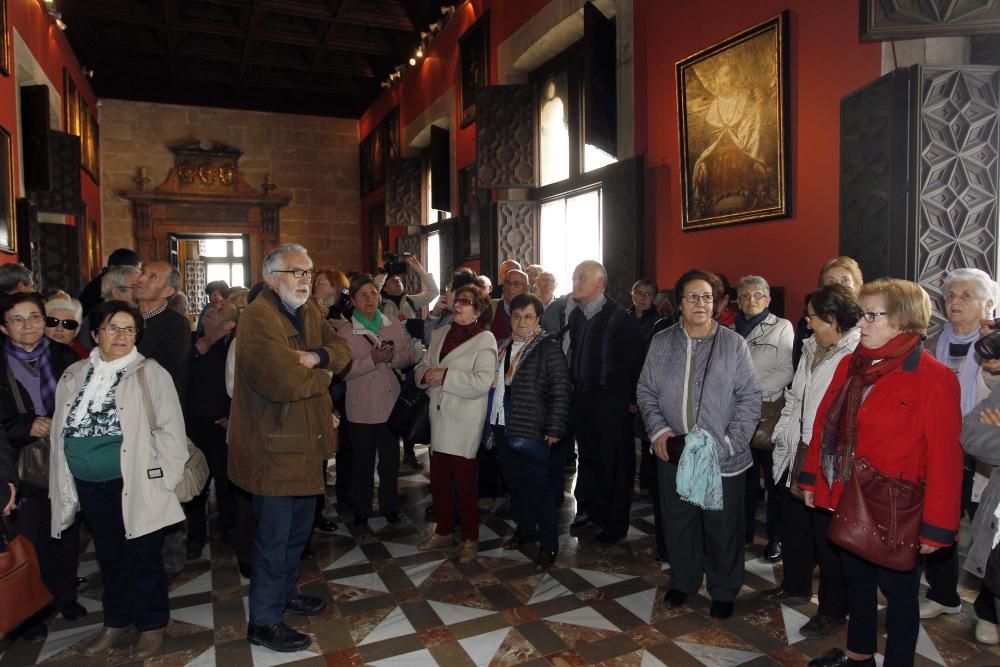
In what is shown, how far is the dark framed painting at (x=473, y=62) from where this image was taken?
939 centimetres

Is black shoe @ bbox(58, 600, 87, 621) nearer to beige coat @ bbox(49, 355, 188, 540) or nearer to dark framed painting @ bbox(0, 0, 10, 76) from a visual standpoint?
beige coat @ bbox(49, 355, 188, 540)

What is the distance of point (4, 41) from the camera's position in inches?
279

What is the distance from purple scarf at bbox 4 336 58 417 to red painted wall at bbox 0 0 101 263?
4551 mm

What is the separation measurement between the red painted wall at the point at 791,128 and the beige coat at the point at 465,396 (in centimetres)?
242

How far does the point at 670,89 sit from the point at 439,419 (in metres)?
3.89

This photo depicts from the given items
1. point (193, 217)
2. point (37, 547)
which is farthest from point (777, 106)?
point (193, 217)

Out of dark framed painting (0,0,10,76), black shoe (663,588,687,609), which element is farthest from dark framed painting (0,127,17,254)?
black shoe (663,588,687,609)

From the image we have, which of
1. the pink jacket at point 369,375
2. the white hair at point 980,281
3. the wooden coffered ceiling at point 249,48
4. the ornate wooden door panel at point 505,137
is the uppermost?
the wooden coffered ceiling at point 249,48

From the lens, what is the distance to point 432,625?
321 centimetres

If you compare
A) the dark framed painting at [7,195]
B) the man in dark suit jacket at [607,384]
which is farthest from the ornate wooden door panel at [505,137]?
the dark framed painting at [7,195]

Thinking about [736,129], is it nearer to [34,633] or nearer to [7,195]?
[34,633]

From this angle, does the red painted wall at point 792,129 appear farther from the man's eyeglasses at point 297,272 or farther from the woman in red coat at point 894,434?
the man's eyeglasses at point 297,272

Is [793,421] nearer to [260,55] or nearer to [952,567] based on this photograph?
[952,567]

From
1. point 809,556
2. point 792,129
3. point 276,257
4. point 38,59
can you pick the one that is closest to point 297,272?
point 276,257
